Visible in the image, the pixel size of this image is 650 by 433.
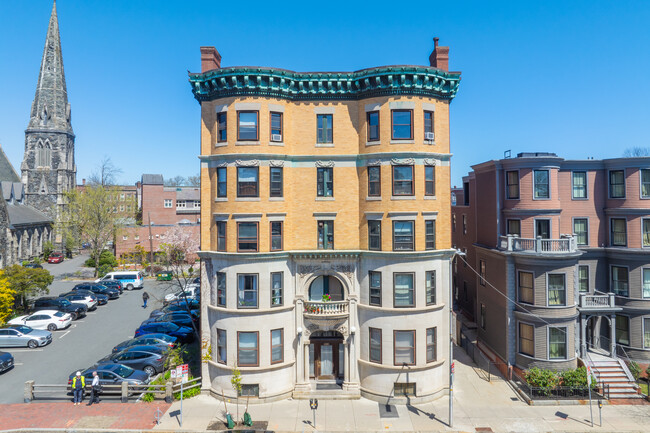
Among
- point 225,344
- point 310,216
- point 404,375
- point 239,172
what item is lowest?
point 404,375

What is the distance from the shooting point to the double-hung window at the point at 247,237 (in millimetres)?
22141

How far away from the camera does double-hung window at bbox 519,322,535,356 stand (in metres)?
24.6

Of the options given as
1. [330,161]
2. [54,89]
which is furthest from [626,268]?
[54,89]

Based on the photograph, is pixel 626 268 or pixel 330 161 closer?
pixel 330 161

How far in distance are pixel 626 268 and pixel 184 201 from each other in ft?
252

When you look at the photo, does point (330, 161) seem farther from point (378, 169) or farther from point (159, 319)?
point (159, 319)

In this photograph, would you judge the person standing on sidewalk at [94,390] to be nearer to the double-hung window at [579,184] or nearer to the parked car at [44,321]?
the parked car at [44,321]

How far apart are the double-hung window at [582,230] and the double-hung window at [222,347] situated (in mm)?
25354

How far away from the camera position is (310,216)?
2350 cm

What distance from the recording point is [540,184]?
26.2 m

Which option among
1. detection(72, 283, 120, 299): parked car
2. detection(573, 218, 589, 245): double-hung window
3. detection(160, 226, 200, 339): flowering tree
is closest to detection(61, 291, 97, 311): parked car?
detection(72, 283, 120, 299): parked car

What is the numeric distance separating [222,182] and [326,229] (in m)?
6.78

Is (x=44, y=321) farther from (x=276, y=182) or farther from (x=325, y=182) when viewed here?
(x=325, y=182)

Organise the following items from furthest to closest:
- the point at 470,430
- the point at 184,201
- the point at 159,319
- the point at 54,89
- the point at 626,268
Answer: the point at 54,89, the point at 184,201, the point at 159,319, the point at 626,268, the point at 470,430
